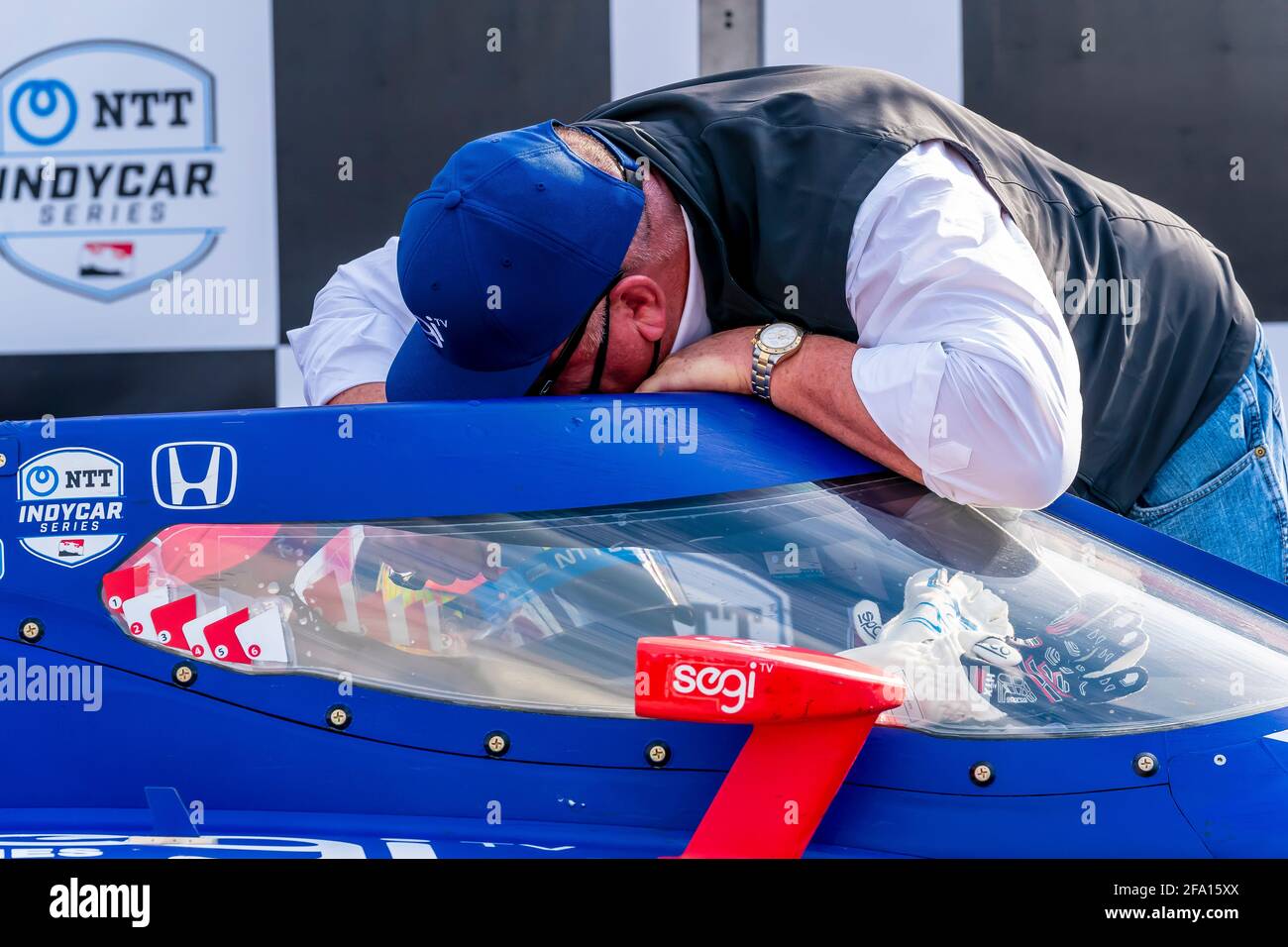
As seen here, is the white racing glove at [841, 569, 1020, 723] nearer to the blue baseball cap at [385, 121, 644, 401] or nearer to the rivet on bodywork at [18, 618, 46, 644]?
the blue baseball cap at [385, 121, 644, 401]

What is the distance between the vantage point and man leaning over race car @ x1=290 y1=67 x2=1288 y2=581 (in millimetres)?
1072

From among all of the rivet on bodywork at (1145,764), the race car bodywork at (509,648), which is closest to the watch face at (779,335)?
the race car bodywork at (509,648)

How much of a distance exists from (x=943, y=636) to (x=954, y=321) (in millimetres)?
295

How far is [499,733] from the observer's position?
3.34 ft

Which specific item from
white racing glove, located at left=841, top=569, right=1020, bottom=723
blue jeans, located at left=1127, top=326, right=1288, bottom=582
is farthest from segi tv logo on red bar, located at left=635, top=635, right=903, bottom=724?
blue jeans, located at left=1127, top=326, right=1288, bottom=582

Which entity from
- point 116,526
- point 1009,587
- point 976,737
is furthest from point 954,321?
point 116,526

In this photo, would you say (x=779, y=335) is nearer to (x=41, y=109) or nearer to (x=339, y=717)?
(x=339, y=717)

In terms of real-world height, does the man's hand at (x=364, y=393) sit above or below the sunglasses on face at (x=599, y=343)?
below

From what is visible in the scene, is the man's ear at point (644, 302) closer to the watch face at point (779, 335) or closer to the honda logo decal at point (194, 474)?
the watch face at point (779, 335)

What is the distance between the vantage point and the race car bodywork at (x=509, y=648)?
3.26ft

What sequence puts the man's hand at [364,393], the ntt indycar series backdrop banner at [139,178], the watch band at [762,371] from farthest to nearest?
the ntt indycar series backdrop banner at [139,178], the man's hand at [364,393], the watch band at [762,371]
